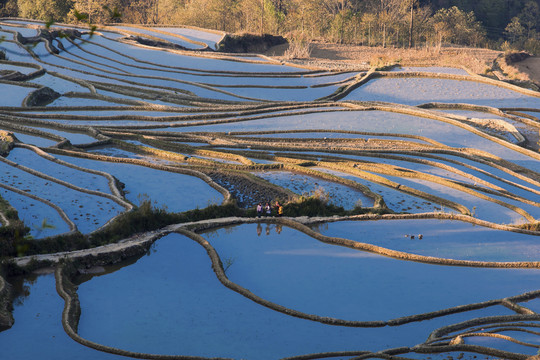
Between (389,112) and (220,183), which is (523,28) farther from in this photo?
(220,183)

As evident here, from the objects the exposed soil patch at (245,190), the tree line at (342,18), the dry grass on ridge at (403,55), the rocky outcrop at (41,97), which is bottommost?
the exposed soil patch at (245,190)

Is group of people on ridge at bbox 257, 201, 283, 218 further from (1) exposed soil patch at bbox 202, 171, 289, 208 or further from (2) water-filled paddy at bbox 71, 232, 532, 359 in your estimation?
(2) water-filled paddy at bbox 71, 232, 532, 359

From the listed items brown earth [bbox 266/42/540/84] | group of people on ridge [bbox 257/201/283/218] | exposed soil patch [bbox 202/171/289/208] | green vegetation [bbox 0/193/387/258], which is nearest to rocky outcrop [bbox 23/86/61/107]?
exposed soil patch [bbox 202/171/289/208]

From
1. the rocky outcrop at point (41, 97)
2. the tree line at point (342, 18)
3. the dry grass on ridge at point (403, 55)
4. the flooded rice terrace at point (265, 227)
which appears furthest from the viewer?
the tree line at point (342, 18)

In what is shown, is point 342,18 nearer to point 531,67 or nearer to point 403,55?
point 403,55

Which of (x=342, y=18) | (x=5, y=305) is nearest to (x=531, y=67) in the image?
(x=342, y=18)

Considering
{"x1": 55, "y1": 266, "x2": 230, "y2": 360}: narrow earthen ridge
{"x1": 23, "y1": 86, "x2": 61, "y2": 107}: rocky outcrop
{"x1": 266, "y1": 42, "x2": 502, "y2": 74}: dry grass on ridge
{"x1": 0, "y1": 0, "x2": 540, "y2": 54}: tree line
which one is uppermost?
{"x1": 0, "y1": 0, "x2": 540, "y2": 54}: tree line

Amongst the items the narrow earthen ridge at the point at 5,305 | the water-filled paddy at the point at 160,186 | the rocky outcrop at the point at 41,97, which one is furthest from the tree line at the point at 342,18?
the narrow earthen ridge at the point at 5,305

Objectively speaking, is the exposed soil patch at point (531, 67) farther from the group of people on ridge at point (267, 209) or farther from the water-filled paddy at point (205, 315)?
the water-filled paddy at point (205, 315)
